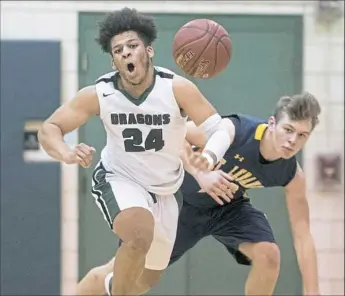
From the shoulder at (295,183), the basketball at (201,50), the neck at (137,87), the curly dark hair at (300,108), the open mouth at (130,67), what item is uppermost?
the basketball at (201,50)

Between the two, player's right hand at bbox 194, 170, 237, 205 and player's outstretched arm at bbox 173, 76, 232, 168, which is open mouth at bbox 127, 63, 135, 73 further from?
player's right hand at bbox 194, 170, 237, 205

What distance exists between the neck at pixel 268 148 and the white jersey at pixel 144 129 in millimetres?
470

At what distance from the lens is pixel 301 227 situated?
3.92m

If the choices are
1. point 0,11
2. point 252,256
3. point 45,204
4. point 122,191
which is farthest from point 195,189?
point 0,11

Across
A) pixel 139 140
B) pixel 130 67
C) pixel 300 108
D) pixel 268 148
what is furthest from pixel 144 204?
pixel 300 108

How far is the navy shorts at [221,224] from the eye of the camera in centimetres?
411

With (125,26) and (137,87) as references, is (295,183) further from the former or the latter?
(125,26)

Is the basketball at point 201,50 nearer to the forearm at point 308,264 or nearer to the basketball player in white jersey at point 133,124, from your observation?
the basketball player in white jersey at point 133,124

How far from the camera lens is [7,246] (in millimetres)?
5645

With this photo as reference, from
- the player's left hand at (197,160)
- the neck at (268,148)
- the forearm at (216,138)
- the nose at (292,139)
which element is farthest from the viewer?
the neck at (268,148)

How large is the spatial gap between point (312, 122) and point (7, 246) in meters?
2.67

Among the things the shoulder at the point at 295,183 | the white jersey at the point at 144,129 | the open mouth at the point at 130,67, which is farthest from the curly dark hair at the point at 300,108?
the open mouth at the point at 130,67

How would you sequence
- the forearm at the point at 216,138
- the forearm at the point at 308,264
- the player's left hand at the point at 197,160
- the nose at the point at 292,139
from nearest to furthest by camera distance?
the player's left hand at the point at 197,160 < the forearm at the point at 216,138 < the forearm at the point at 308,264 < the nose at the point at 292,139

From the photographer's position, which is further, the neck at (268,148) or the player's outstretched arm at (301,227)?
the neck at (268,148)
